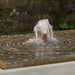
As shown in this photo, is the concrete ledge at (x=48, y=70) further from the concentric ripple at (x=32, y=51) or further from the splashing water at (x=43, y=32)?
the splashing water at (x=43, y=32)

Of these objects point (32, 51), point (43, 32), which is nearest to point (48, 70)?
point (32, 51)

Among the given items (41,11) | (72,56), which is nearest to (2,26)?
(41,11)

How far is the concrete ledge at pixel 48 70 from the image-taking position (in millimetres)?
1473

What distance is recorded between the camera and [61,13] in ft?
15.6

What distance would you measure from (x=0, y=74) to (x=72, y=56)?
0.53 m

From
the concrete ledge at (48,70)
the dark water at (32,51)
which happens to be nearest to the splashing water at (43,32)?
the dark water at (32,51)

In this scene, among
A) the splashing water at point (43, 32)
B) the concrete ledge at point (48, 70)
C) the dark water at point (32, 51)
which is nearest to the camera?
the concrete ledge at point (48, 70)

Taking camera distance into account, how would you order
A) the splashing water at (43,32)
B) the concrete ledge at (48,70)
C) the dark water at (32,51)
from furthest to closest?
the splashing water at (43,32) < the dark water at (32,51) < the concrete ledge at (48,70)

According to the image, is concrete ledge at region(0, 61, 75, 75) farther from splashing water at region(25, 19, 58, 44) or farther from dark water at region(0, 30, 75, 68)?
splashing water at region(25, 19, 58, 44)

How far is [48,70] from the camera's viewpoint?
1542 millimetres

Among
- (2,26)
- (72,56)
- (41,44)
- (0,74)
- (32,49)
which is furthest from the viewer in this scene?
(2,26)

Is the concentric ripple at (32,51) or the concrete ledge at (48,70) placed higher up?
the concentric ripple at (32,51)

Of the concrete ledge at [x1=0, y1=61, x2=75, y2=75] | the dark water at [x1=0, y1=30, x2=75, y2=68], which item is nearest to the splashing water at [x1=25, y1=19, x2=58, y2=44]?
the dark water at [x1=0, y1=30, x2=75, y2=68]

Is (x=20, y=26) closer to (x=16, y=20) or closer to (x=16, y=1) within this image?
(x=16, y=20)
